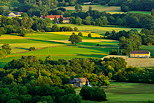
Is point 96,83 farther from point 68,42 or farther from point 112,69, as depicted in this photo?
point 68,42

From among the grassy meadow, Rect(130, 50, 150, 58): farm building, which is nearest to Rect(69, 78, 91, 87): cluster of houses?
the grassy meadow

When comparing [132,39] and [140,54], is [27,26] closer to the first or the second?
[132,39]

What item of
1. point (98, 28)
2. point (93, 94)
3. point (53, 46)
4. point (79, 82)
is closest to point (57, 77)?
point (79, 82)

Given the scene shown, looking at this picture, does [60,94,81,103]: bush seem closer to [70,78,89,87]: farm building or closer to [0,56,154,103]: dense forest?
[0,56,154,103]: dense forest

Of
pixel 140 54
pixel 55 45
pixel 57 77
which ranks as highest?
pixel 57 77

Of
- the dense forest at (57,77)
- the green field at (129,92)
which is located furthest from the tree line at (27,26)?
the green field at (129,92)

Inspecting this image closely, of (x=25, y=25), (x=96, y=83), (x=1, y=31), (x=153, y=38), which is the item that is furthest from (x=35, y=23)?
(x=96, y=83)

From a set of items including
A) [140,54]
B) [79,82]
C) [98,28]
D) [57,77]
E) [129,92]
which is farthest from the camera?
[98,28]

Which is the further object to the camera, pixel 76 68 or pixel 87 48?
pixel 87 48
